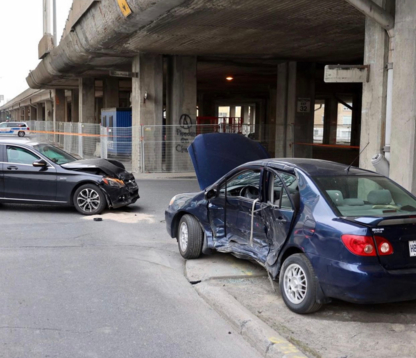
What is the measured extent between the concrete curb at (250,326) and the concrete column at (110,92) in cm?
2861

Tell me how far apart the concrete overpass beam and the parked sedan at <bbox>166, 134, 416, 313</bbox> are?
11.7 feet

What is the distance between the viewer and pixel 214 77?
3219 cm

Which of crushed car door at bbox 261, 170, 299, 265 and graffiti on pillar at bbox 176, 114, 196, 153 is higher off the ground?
graffiti on pillar at bbox 176, 114, 196, 153

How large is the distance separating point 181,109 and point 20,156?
10.8 metres

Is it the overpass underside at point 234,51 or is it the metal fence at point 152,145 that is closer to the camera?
the overpass underside at point 234,51

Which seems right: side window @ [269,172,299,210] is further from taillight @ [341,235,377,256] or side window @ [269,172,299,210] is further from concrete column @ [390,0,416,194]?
concrete column @ [390,0,416,194]

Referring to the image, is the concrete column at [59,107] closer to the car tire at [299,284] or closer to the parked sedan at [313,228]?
the parked sedan at [313,228]

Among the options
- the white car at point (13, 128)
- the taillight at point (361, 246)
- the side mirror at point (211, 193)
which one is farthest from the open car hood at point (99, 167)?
the white car at point (13, 128)

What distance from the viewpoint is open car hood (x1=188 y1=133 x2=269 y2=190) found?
364 inches

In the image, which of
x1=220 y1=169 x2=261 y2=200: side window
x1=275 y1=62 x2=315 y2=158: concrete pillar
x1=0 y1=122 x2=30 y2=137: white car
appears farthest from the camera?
x1=0 y1=122 x2=30 y2=137: white car

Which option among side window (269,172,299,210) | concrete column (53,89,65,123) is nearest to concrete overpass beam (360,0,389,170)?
side window (269,172,299,210)

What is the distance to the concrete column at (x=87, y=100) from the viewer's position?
33.2m

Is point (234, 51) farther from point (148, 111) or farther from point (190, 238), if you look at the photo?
point (190, 238)

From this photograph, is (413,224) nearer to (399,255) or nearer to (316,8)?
(399,255)
